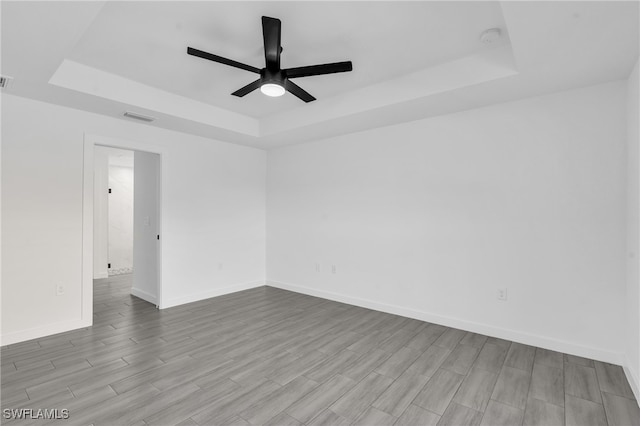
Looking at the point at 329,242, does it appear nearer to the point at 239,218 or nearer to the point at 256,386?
the point at 239,218

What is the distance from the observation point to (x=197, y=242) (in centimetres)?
479

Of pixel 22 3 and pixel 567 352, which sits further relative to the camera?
pixel 567 352

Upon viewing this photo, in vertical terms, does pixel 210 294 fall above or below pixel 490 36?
below

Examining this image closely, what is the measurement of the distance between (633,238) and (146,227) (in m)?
5.58

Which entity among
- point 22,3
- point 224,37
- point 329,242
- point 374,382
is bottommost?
point 374,382

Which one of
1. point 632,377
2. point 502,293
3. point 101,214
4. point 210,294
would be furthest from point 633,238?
point 101,214

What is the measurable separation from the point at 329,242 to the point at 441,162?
200 cm

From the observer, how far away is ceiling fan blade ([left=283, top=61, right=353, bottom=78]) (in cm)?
239

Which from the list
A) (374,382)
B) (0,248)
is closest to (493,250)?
(374,382)

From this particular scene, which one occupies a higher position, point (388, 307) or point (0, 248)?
point (0, 248)

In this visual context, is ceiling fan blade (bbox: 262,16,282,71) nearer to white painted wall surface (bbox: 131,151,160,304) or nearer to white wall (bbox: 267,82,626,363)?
white wall (bbox: 267,82,626,363)

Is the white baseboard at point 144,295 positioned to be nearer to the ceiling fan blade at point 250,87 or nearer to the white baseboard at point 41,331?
the white baseboard at point 41,331

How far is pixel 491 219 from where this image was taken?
134 inches

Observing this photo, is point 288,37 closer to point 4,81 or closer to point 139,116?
point 139,116
